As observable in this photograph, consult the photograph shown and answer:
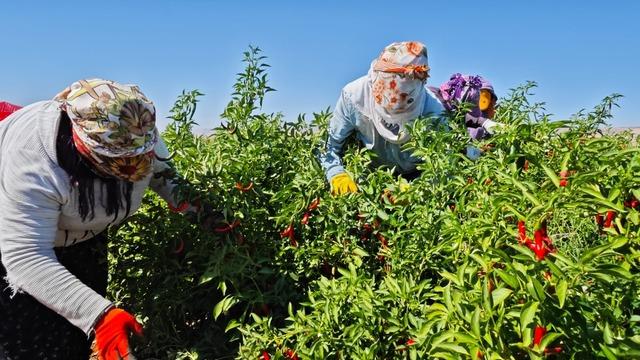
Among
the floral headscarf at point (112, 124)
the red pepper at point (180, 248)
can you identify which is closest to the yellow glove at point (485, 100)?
the red pepper at point (180, 248)

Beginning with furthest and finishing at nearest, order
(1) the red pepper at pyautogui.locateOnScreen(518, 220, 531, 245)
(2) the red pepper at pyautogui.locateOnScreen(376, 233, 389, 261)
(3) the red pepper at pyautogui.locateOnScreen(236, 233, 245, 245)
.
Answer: (3) the red pepper at pyautogui.locateOnScreen(236, 233, 245, 245)
(2) the red pepper at pyautogui.locateOnScreen(376, 233, 389, 261)
(1) the red pepper at pyautogui.locateOnScreen(518, 220, 531, 245)

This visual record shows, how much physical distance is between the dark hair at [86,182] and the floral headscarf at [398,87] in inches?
41.5

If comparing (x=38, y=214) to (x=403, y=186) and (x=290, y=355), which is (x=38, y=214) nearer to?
(x=290, y=355)

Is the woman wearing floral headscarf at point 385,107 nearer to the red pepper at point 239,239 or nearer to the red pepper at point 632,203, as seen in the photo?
the red pepper at point 239,239

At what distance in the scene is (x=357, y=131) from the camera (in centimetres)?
279

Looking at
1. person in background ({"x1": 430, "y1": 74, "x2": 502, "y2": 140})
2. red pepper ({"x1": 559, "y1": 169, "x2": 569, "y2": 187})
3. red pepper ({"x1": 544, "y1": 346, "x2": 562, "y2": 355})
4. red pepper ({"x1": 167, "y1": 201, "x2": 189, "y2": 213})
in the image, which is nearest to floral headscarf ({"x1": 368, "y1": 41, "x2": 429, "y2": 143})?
red pepper ({"x1": 167, "y1": 201, "x2": 189, "y2": 213})

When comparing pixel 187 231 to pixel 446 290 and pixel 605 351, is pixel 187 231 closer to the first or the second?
pixel 446 290

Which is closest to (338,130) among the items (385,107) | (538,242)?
(385,107)

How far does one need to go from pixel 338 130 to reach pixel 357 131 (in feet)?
0.33

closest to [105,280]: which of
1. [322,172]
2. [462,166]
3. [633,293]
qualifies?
[322,172]

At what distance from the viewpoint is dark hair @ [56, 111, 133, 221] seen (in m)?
1.88

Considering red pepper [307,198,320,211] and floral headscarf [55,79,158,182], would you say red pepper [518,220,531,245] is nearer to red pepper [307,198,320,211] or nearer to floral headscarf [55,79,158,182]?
red pepper [307,198,320,211]

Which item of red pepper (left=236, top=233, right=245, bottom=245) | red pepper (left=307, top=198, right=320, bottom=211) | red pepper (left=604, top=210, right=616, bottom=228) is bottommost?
red pepper (left=236, top=233, right=245, bottom=245)

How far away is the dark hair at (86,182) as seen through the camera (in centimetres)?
188
